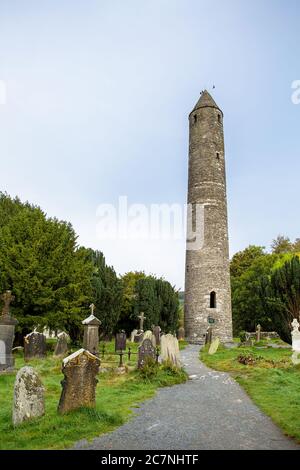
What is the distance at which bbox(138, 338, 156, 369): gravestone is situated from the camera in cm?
1080

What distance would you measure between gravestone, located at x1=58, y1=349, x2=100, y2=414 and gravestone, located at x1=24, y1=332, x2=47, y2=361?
336 inches

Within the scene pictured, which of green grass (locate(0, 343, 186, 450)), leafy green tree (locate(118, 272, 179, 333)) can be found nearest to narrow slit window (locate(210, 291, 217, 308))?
leafy green tree (locate(118, 272, 179, 333))

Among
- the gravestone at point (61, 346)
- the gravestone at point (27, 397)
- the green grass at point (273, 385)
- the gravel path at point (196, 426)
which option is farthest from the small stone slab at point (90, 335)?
the gravestone at point (27, 397)

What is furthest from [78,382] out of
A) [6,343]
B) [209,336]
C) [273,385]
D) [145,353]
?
[209,336]

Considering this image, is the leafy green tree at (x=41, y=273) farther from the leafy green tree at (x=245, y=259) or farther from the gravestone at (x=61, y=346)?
the leafy green tree at (x=245, y=259)

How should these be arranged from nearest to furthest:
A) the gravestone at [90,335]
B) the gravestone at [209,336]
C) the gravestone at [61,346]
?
the gravestone at [90,335], the gravestone at [61,346], the gravestone at [209,336]

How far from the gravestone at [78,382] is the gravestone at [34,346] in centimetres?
853

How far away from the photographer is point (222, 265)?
25.8 m

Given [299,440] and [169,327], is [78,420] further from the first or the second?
[169,327]

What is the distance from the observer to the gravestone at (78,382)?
6.33 meters

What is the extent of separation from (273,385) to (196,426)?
4337 mm

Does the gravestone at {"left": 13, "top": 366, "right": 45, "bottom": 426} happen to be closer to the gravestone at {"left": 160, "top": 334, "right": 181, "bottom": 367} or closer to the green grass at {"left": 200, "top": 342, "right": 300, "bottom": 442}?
the green grass at {"left": 200, "top": 342, "right": 300, "bottom": 442}
